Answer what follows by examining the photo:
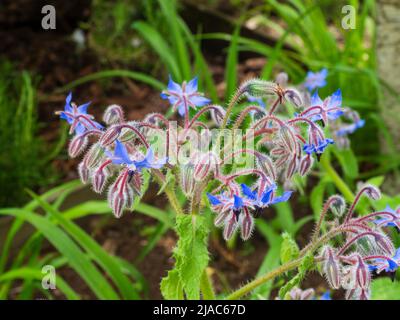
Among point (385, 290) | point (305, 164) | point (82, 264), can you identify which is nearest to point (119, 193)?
point (305, 164)

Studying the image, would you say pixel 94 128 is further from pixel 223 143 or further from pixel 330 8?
pixel 330 8

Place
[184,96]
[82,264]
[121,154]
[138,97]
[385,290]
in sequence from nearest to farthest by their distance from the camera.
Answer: [121,154]
[184,96]
[385,290]
[82,264]
[138,97]

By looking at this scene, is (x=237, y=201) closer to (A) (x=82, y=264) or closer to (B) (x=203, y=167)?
(B) (x=203, y=167)

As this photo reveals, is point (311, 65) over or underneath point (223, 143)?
over

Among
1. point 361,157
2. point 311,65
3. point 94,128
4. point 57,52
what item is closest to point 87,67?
point 57,52

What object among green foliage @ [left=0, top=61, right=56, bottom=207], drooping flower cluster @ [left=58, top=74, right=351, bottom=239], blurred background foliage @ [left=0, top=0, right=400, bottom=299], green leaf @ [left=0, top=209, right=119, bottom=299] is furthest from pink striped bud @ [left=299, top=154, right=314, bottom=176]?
green foliage @ [left=0, top=61, right=56, bottom=207]

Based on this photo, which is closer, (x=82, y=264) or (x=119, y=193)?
(x=119, y=193)
